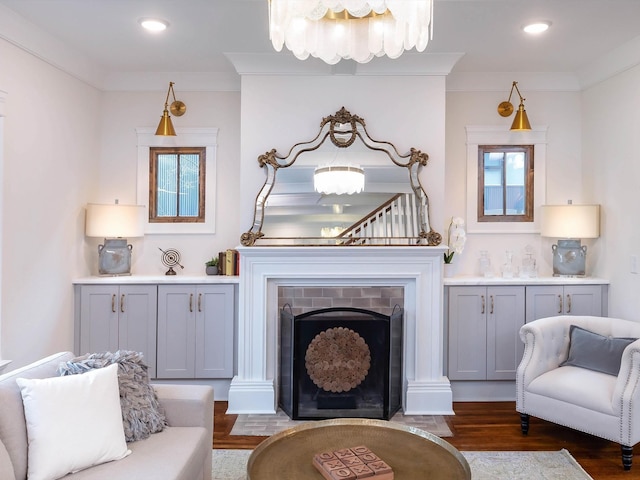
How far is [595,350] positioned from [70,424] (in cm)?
309

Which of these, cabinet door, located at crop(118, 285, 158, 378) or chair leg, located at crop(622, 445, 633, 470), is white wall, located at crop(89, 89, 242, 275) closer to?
cabinet door, located at crop(118, 285, 158, 378)

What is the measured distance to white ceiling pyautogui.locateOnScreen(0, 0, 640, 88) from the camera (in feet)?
10.1

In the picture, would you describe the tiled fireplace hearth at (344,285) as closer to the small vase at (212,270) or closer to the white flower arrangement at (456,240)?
the white flower arrangement at (456,240)

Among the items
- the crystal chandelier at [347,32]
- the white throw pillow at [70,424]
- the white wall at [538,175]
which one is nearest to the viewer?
the crystal chandelier at [347,32]

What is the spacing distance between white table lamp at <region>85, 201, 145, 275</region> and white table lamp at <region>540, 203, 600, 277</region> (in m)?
3.38

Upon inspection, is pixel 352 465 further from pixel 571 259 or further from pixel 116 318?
pixel 571 259

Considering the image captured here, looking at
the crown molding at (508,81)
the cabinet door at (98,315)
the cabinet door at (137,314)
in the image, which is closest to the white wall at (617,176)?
the crown molding at (508,81)

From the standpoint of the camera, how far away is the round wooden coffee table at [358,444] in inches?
74.9

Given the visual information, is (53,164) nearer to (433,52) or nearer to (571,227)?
(433,52)

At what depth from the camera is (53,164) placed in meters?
3.70

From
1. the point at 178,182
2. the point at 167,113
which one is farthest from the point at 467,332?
the point at 167,113

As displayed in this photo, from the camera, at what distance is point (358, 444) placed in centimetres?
214

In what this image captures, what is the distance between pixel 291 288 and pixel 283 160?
1.00 m

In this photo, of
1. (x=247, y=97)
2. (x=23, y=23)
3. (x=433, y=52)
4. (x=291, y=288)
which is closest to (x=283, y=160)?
(x=247, y=97)
